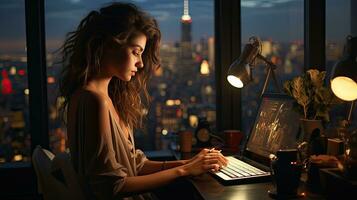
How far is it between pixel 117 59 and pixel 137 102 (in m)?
0.43

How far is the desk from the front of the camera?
53.3 inches

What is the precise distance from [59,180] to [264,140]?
38.3 inches

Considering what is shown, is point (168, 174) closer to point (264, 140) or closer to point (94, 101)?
point (94, 101)

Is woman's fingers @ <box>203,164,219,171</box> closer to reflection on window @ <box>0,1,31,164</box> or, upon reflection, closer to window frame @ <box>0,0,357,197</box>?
window frame @ <box>0,0,357,197</box>

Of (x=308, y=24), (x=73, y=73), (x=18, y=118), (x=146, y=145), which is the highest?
(x=308, y=24)

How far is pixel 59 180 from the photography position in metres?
1.35

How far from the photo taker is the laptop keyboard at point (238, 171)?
1562 mm

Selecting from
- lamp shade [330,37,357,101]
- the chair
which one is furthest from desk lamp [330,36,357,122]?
the chair

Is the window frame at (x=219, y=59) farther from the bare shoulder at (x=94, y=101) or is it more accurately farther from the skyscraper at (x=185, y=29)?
the bare shoulder at (x=94, y=101)

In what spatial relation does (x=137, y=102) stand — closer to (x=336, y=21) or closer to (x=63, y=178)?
(x=63, y=178)

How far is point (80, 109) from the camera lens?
141 centimetres

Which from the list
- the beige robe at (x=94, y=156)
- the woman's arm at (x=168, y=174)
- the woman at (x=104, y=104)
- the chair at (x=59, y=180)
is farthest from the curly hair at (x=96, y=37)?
the woman's arm at (x=168, y=174)

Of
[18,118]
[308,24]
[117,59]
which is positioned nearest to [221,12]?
[308,24]

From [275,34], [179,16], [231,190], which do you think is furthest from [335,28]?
[231,190]
